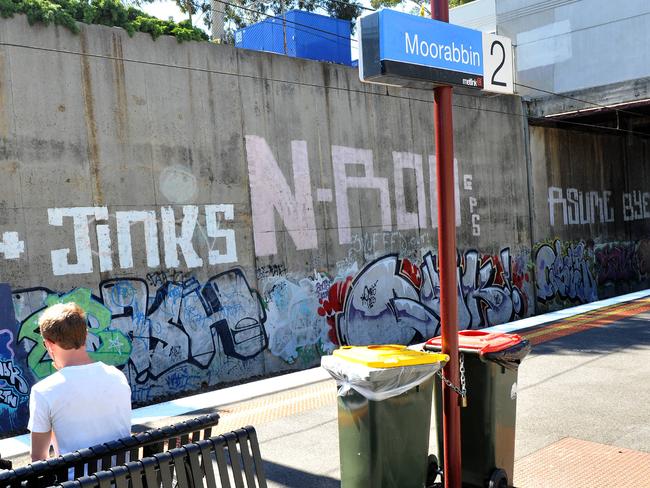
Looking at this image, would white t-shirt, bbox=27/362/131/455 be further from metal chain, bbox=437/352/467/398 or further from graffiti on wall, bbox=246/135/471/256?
graffiti on wall, bbox=246/135/471/256

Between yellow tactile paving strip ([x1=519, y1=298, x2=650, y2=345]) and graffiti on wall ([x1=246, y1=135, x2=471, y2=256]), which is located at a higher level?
graffiti on wall ([x1=246, y1=135, x2=471, y2=256])

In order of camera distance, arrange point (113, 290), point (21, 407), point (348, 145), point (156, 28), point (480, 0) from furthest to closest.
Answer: point (480, 0) < point (348, 145) < point (156, 28) < point (113, 290) < point (21, 407)

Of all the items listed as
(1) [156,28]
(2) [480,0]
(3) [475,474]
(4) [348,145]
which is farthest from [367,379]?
(2) [480,0]

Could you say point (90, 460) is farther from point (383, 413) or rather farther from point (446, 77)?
point (446, 77)

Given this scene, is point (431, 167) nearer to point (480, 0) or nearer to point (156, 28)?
point (156, 28)

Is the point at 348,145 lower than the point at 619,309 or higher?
higher

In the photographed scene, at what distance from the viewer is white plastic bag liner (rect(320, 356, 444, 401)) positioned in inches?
155

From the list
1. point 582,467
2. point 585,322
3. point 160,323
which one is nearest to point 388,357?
point 582,467

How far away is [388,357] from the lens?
4082 millimetres

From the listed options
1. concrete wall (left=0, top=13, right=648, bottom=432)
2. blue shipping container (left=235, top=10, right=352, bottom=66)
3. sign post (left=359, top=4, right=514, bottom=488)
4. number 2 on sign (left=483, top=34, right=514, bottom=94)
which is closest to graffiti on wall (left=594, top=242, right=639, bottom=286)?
concrete wall (left=0, top=13, right=648, bottom=432)

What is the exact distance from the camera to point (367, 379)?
3928 mm

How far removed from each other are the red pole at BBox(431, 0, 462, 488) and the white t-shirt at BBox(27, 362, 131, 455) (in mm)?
1921

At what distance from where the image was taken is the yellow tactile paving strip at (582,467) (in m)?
5.07

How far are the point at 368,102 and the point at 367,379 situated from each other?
30.1 feet
